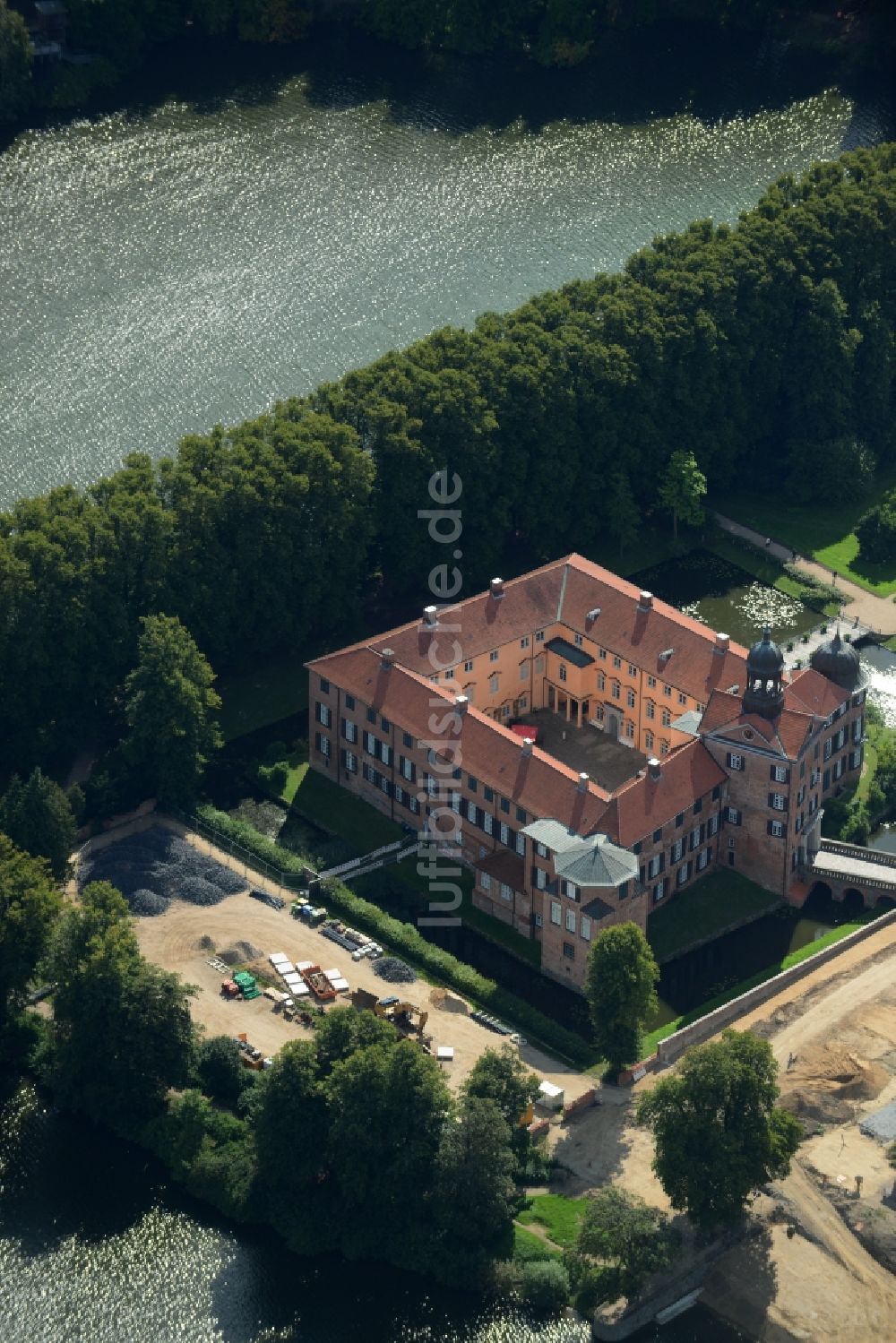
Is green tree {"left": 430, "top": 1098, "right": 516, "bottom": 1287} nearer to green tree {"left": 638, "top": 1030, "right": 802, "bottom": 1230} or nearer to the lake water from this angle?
the lake water

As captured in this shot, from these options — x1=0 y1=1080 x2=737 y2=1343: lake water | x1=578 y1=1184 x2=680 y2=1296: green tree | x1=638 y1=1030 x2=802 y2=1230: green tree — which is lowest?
x1=0 y1=1080 x2=737 y2=1343: lake water

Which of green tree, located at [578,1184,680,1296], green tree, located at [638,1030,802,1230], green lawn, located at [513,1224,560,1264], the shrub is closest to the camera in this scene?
green tree, located at [578,1184,680,1296]

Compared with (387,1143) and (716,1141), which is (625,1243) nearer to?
(716,1141)

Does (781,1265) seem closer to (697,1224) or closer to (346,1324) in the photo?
(697,1224)

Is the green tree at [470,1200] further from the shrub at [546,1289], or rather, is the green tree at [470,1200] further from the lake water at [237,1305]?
the shrub at [546,1289]

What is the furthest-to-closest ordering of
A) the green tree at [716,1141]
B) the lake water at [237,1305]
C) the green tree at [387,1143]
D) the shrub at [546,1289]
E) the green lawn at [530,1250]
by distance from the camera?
the green tree at [387,1143] < the green lawn at [530,1250] < the green tree at [716,1141] < the shrub at [546,1289] < the lake water at [237,1305]

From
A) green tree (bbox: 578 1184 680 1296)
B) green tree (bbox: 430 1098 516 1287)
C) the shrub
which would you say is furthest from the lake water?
green tree (bbox: 578 1184 680 1296)

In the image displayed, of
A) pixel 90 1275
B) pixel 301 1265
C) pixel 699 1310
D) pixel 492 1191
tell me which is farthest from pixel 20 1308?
pixel 699 1310

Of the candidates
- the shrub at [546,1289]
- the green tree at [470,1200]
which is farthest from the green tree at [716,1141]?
the green tree at [470,1200]
